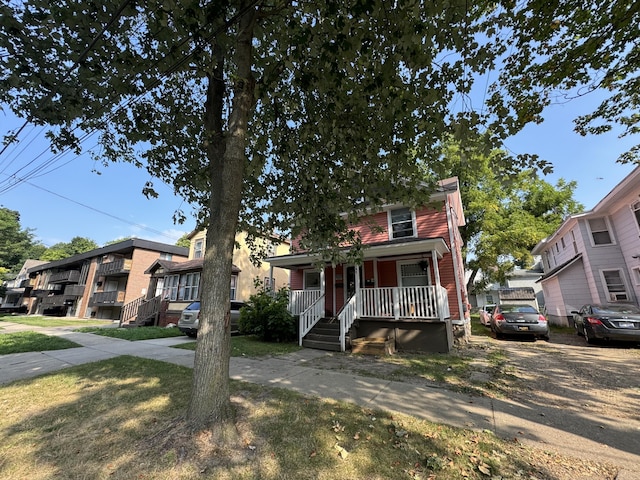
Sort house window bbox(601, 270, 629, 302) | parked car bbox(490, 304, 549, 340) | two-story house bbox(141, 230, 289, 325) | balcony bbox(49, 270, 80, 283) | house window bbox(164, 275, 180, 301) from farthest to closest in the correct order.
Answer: balcony bbox(49, 270, 80, 283), house window bbox(164, 275, 180, 301), two-story house bbox(141, 230, 289, 325), house window bbox(601, 270, 629, 302), parked car bbox(490, 304, 549, 340)

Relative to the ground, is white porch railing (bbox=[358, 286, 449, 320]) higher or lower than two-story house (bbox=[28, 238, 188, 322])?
lower

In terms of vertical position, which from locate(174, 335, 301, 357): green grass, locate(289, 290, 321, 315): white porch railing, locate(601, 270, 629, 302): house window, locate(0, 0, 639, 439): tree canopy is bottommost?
locate(174, 335, 301, 357): green grass

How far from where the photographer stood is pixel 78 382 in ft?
17.5

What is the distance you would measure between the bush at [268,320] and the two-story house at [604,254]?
1428 centimetres

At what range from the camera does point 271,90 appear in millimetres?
4441

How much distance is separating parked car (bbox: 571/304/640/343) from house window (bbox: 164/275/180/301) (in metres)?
21.4

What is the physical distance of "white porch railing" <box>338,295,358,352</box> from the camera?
9.21m

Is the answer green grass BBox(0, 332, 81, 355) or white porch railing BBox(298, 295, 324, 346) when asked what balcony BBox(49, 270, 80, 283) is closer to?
green grass BBox(0, 332, 81, 355)

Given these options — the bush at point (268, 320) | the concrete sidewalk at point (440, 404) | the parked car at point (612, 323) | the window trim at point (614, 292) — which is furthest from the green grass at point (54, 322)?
the window trim at point (614, 292)

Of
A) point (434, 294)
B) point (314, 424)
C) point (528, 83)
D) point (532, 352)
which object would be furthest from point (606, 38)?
point (532, 352)

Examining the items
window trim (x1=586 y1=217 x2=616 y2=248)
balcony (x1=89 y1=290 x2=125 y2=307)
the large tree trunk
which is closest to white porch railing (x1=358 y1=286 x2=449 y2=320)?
the large tree trunk

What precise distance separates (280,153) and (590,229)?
16.9 metres

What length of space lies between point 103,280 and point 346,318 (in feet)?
93.6

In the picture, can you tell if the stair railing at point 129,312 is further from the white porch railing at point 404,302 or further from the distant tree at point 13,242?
the distant tree at point 13,242
